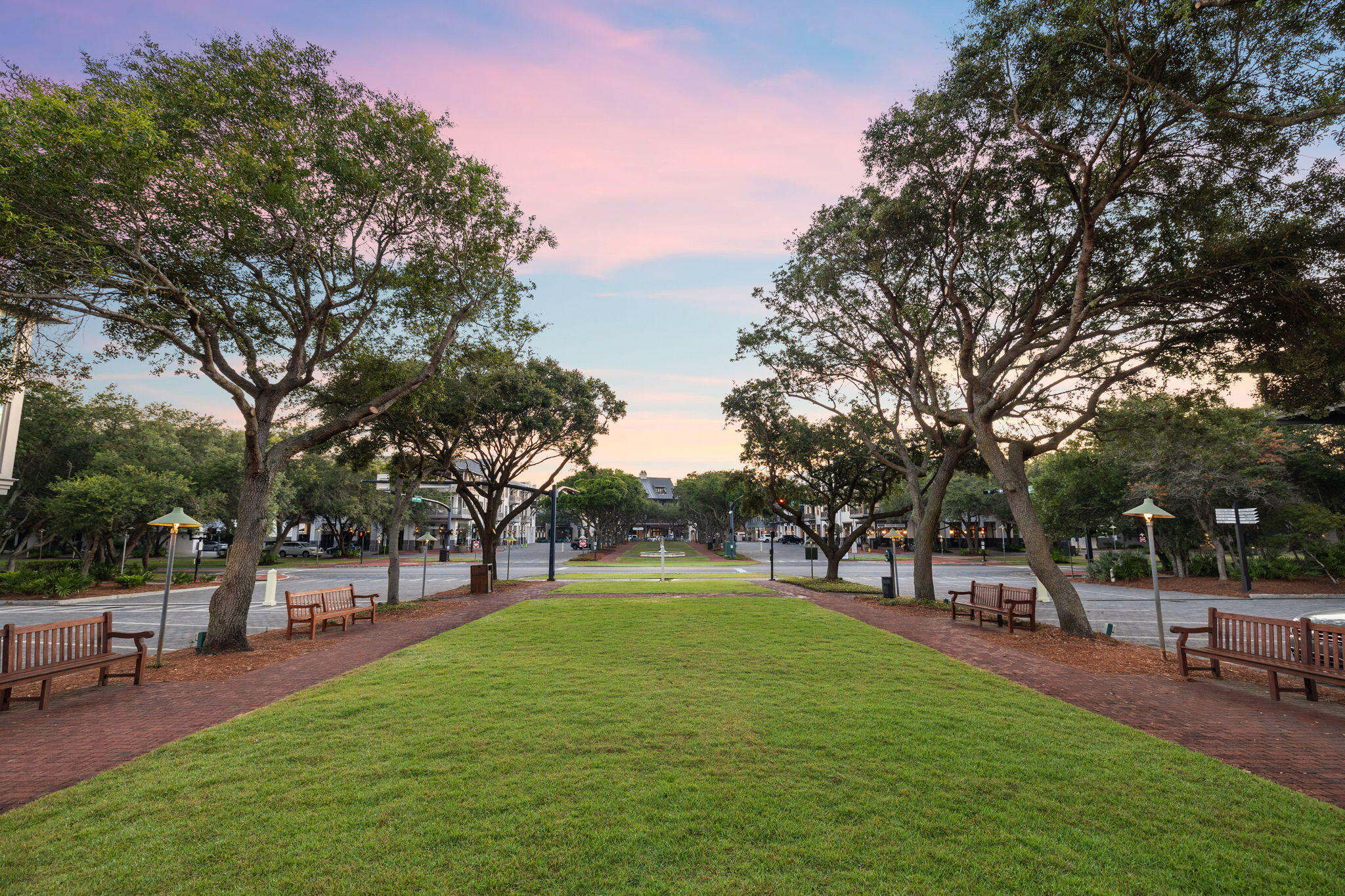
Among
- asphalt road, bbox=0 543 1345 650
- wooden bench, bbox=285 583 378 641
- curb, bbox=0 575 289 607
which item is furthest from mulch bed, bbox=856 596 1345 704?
curb, bbox=0 575 289 607

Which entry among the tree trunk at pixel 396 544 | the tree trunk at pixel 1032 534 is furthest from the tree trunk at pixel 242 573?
the tree trunk at pixel 1032 534

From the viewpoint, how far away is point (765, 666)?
337 inches

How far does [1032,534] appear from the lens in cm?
1243

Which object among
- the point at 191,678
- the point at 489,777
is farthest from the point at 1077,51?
the point at 191,678

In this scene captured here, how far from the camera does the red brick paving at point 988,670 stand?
514 centimetres

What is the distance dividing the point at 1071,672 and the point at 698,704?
236 inches

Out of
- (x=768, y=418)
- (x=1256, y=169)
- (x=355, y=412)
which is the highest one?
(x=1256, y=169)

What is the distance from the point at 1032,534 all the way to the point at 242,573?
1529 centimetres

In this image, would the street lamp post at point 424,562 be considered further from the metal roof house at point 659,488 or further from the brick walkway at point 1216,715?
the metal roof house at point 659,488

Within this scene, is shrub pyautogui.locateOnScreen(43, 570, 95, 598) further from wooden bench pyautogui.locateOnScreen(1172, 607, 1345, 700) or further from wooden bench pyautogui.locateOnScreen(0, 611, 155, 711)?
wooden bench pyautogui.locateOnScreen(1172, 607, 1345, 700)

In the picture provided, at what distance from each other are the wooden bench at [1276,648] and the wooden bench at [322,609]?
14811 mm

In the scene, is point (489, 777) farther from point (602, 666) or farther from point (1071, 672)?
point (1071, 672)

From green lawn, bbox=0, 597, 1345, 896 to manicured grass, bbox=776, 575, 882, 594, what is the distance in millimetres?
14195

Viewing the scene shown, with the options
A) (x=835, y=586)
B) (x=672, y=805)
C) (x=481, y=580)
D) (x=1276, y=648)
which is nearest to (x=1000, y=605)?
(x=1276, y=648)
